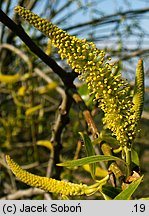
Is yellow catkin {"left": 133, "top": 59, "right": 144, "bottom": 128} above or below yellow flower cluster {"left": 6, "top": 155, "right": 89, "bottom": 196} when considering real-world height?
above

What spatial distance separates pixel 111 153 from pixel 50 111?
4.75 ft

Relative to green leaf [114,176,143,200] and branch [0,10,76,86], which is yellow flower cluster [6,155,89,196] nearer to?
green leaf [114,176,143,200]

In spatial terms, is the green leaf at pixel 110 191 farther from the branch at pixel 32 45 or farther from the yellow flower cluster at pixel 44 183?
the branch at pixel 32 45

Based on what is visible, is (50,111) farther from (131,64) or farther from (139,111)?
(139,111)

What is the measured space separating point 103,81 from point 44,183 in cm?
16

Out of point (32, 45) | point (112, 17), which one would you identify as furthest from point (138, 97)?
point (112, 17)

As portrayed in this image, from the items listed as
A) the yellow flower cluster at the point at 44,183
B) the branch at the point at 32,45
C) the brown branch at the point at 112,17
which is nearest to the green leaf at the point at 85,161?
the yellow flower cluster at the point at 44,183

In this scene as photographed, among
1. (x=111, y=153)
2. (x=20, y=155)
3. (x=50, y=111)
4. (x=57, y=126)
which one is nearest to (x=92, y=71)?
(x=111, y=153)

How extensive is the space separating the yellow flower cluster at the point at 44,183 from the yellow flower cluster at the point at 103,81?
104mm

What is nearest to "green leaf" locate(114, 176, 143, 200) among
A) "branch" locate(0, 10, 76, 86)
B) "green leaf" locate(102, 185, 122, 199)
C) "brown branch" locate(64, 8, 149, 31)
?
"green leaf" locate(102, 185, 122, 199)

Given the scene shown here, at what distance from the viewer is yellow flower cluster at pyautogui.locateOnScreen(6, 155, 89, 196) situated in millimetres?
511

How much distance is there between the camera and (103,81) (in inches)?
22.3

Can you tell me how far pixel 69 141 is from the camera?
2117 millimetres

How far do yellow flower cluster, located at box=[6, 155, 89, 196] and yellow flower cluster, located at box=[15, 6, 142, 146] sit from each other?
104 millimetres
